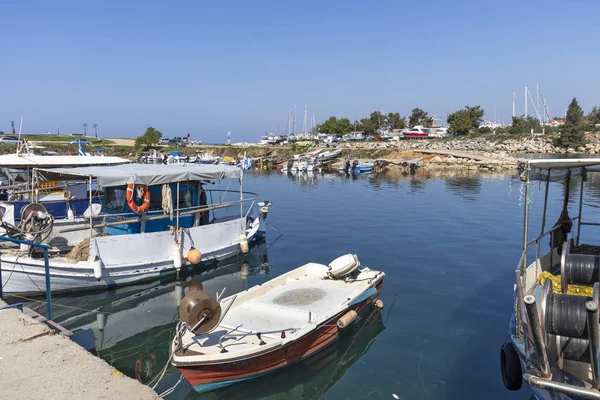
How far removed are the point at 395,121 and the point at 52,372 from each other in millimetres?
126641

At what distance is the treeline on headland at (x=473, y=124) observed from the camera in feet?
259

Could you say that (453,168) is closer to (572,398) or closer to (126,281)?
(126,281)

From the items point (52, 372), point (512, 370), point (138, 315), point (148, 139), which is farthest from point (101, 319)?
Result: point (148, 139)

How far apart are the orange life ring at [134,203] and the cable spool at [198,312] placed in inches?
315

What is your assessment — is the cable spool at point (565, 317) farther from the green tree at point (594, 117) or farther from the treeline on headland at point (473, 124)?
the green tree at point (594, 117)

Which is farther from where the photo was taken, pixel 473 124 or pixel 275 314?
pixel 473 124

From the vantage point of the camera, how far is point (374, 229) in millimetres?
23578

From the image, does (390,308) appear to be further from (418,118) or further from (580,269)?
(418,118)

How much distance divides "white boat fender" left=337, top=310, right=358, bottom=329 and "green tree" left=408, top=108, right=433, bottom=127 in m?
124

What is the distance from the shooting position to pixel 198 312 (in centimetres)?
795

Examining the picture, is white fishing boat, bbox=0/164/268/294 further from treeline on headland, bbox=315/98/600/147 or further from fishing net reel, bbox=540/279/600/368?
treeline on headland, bbox=315/98/600/147

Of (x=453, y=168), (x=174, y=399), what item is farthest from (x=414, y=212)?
(x=453, y=168)

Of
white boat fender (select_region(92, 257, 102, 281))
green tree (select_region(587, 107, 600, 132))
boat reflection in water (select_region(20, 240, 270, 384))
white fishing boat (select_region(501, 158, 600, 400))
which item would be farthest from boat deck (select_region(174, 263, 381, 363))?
green tree (select_region(587, 107, 600, 132))

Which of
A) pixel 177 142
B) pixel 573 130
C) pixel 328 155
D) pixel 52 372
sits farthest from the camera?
pixel 177 142
